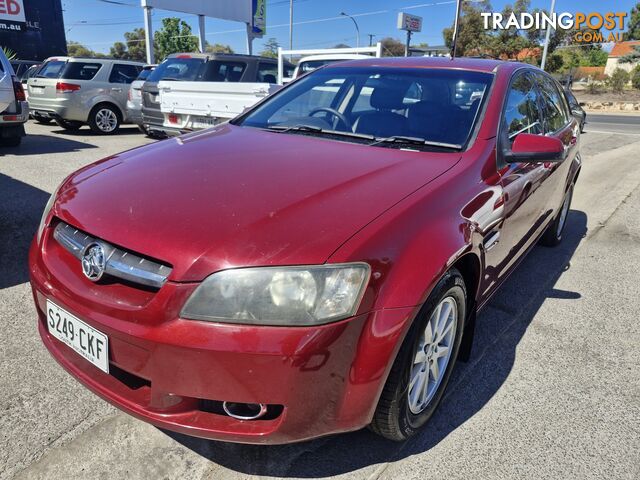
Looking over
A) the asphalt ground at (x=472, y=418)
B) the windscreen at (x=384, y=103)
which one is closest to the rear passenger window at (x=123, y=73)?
the asphalt ground at (x=472, y=418)

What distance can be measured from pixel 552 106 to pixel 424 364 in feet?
9.69

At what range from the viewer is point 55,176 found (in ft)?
21.3

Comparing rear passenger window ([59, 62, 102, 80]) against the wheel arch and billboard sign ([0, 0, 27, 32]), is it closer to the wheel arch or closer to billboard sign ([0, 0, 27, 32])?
the wheel arch

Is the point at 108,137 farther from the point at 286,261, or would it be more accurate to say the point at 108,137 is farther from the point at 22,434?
the point at 286,261

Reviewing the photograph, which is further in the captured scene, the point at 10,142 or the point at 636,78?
the point at 636,78

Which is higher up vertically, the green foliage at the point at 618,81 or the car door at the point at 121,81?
the car door at the point at 121,81

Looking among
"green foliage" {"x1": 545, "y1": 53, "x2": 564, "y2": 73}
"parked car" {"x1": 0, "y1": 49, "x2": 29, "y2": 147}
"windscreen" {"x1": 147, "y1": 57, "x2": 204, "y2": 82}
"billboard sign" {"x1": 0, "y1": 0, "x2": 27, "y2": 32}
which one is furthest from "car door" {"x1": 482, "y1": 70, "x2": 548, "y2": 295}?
"green foliage" {"x1": 545, "y1": 53, "x2": 564, "y2": 73}

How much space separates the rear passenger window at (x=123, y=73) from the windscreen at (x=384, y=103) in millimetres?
8898

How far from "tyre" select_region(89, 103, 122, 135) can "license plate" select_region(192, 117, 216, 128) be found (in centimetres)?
464

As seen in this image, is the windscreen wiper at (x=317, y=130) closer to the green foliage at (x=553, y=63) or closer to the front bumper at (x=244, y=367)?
the front bumper at (x=244, y=367)

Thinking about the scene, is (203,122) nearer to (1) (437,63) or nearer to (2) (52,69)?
(1) (437,63)

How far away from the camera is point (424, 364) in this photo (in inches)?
81.4

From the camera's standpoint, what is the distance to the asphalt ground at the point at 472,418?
1997 mm

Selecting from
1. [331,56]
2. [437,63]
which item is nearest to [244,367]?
[437,63]
